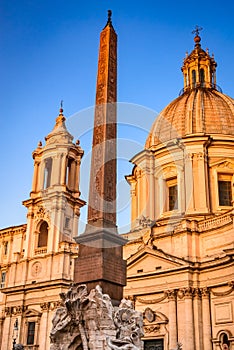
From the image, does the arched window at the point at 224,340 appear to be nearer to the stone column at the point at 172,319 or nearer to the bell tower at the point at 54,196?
the stone column at the point at 172,319

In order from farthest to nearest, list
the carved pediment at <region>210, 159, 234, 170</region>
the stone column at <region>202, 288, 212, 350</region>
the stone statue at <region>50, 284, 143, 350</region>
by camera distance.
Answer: the carved pediment at <region>210, 159, 234, 170</region> → the stone column at <region>202, 288, 212, 350</region> → the stone statue at <region>50, 284, 143, 350</region>

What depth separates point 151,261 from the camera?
29.3m

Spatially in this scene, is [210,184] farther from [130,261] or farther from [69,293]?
[69,293]

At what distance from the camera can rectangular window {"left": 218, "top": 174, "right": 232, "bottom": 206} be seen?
107 ft

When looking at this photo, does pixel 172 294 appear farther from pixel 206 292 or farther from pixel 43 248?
pixel 43 248

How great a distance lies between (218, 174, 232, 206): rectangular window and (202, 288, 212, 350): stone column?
7843 mm

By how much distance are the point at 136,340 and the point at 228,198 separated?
21.1 meters

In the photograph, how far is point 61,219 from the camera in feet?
115

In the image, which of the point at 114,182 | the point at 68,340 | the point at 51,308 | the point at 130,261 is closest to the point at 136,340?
the point at 68,340

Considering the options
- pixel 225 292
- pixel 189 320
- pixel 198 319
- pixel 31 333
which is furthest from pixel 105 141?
pixel 31 333

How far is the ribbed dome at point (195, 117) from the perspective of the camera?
115ft

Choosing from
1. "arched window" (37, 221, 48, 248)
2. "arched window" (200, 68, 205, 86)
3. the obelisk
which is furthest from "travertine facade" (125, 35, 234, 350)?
the obelisk

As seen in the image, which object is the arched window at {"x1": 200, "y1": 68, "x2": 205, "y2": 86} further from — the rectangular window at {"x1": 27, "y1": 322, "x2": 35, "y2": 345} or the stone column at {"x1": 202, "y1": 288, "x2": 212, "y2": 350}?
the rectangular window at {"x1": 27, "y1": 322, "x2": 35, "y2": 345}

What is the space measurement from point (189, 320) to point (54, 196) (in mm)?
14269
